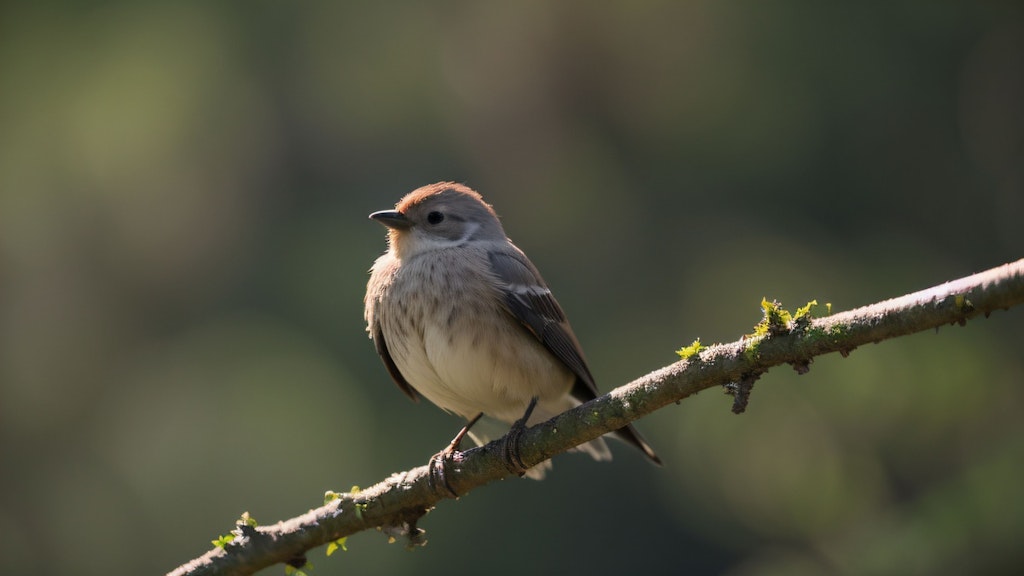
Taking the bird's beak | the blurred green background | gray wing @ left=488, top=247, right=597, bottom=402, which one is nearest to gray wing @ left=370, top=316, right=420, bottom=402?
the bird's beak

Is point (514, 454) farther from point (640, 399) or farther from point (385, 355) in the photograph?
point (385, 355)

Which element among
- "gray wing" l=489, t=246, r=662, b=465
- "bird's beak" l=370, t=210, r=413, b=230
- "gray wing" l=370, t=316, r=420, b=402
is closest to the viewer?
"gray wing" l=489, t=246, r=662, b=465

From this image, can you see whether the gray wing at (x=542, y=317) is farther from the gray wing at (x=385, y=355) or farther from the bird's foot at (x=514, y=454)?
the bird's foot at (x=514, y=454)

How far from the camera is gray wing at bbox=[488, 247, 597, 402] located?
17.1 ft

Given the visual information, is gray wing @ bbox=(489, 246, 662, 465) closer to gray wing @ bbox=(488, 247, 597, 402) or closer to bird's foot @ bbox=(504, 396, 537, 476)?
gray wing @ bbox=(488, 247, 597, 402)

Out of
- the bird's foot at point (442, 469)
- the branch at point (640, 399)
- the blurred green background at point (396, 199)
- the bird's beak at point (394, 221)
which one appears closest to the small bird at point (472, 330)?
the bird's beak at point (394, 221)

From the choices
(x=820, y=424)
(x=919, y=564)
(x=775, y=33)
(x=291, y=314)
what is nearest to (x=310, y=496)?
(x=291, y=314)

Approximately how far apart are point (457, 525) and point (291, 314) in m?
3.60

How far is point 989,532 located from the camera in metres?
5.67

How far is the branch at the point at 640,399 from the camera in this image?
9.95 ft

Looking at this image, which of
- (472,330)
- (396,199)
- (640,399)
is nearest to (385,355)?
(472,330)

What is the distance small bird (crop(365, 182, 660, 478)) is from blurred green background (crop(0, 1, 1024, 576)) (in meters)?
3.47

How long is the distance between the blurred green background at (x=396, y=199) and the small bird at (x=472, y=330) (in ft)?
11.4

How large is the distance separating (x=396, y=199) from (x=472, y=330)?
9.29 m
